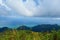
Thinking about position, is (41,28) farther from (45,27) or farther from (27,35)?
(27,35)

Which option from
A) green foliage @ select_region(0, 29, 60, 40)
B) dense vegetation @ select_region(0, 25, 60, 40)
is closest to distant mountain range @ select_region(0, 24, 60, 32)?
dense vegetation @ select_region(0, 25, 60, 40)

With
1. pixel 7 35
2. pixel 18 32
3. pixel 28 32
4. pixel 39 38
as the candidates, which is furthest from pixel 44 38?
pixel 7 35

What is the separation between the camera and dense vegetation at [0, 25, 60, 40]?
2.96m

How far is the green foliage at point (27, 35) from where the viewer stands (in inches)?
116

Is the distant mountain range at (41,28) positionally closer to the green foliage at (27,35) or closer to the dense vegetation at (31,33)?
the dense vegetation at (31,33)

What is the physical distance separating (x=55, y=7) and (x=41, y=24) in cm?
50

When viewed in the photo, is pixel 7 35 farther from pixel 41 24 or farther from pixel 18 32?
pixel 41 24

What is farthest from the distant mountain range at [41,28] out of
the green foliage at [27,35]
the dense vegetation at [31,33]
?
the green foliage at [27,35]

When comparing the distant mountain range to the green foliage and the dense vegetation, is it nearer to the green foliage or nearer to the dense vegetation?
the dense vegetation

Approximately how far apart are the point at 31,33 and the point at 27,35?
11cm

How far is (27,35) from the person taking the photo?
2959mm

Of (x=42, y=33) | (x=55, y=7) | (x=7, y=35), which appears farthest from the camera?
(x=55, y=7)

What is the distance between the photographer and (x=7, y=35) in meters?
2.96

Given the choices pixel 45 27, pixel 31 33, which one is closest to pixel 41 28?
pixel 45 27
